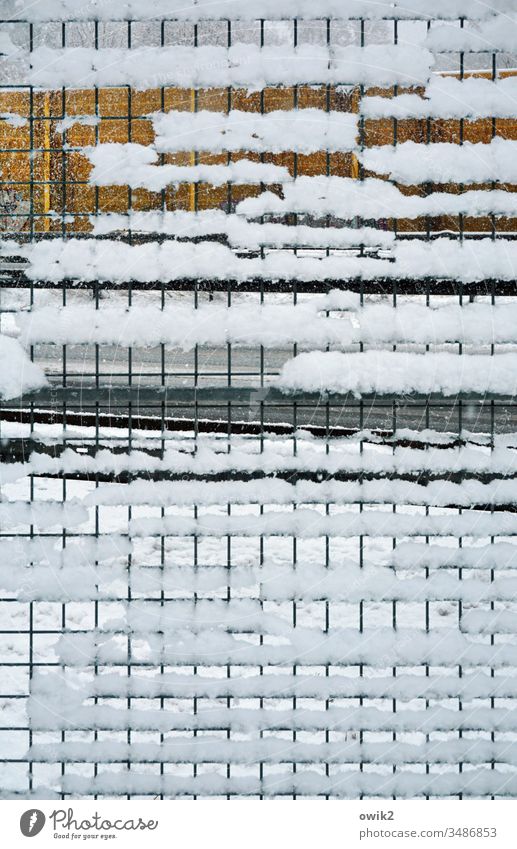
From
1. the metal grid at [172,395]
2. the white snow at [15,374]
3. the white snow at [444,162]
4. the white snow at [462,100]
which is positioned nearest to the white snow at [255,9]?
the metal grid at [172,395]

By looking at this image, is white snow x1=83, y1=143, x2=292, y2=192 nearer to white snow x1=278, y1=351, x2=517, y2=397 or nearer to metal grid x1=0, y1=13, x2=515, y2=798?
metal grid x1=0, y1=13, x2=515, y2=798

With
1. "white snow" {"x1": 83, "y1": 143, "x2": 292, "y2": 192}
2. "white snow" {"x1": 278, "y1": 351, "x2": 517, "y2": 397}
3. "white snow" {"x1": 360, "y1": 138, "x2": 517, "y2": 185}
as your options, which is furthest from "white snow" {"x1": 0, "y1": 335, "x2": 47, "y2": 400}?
"white snow" {"x1": 360, "y1": 138, "x2": 517, "y2": 185}

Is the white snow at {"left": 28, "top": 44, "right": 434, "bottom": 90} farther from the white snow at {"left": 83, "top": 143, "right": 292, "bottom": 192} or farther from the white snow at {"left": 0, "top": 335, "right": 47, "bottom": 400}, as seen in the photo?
the white snow at {"left": 0, "top": 335, "right": 47, "bottom": 400}

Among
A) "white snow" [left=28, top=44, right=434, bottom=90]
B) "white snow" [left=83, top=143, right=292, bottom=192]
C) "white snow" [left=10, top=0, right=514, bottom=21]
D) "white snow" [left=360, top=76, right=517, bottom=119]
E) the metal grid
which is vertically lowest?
the metal grid

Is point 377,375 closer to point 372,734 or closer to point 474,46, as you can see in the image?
point 474,46

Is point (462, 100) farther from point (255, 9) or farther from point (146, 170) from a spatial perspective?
point (146, 170)

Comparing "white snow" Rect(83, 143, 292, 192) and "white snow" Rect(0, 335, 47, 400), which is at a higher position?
"white snow" Rect(83, 143, 292, 192)

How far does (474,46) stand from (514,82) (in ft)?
0.42

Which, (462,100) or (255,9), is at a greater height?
(255,9)
